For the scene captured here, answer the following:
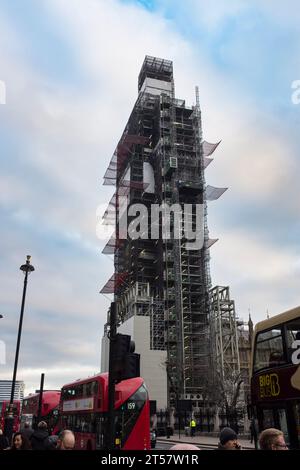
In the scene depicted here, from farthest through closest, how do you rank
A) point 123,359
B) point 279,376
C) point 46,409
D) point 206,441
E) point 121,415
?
point 206,441
point 46,409
point 121,415
point 279,376
point 123,359

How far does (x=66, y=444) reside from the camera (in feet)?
19.1

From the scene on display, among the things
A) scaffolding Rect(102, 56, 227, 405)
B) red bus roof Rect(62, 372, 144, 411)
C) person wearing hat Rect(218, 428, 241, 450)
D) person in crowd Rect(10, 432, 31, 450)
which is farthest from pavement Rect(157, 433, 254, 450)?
scaffolding Rect(102, 56, 227, 405)

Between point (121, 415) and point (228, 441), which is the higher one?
point (121, 415)

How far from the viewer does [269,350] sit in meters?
12.1

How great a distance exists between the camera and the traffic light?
27.3 ft

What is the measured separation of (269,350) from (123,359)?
5.25 meters

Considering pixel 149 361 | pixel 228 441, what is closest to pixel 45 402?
pixel 228 441

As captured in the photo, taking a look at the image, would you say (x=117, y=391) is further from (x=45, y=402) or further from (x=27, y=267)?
(x=45, y=402)

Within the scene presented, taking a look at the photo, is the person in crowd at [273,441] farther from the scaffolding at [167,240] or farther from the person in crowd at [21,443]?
the scaffolding at [167,240]

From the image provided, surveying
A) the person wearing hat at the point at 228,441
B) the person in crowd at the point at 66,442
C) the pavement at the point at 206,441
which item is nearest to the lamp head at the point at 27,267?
the pavement at the point at 206,441

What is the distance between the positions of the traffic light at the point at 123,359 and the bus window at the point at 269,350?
4.59 m

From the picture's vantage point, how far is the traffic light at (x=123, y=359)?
8336 millimetres
